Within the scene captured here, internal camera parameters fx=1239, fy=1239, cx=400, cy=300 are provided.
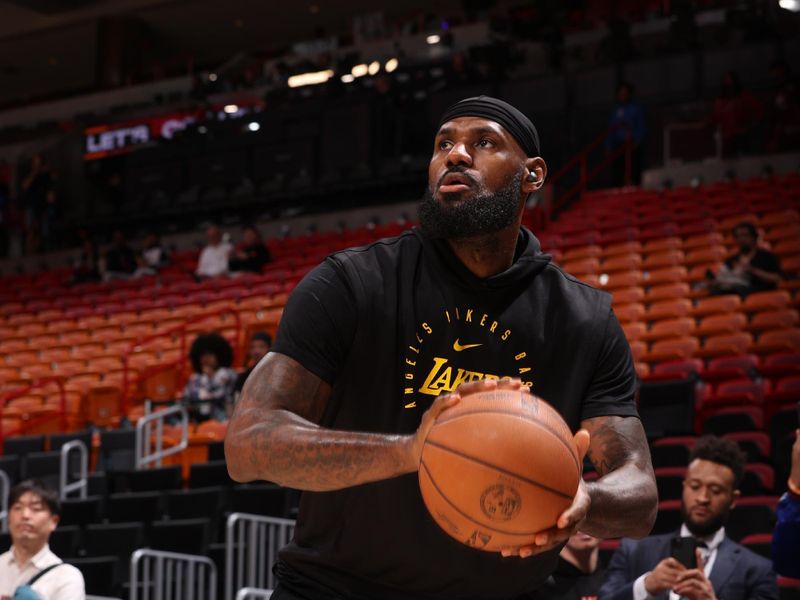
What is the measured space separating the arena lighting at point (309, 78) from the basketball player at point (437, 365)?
21.5 meters

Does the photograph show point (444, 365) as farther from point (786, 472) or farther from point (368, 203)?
point (368, 203)

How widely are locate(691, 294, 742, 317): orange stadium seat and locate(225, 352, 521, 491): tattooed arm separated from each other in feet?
29.4

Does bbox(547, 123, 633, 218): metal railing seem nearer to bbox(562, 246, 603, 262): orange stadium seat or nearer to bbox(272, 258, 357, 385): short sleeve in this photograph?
bbox(562, 246, 603, 262): orange stadium seat

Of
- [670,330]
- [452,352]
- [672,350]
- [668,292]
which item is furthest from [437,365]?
[668,292]

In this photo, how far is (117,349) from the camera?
15.0m

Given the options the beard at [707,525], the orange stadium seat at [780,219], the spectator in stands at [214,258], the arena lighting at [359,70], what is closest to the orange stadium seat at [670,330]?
the orange stadium seat at [780,219]

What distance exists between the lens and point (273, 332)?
13383 mm

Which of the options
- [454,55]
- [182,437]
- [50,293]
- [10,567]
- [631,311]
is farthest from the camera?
[454,55]

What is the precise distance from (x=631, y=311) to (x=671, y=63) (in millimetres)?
9582

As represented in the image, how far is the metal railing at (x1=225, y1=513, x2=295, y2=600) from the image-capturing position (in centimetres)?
779

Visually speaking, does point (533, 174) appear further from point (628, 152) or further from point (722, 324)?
point (628, 152)

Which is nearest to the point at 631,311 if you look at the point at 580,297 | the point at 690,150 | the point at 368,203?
the point at 690,150

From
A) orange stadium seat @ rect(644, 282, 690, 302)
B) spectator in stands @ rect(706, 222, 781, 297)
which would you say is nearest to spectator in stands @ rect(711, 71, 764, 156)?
orange stadium seat @ rect(644, 282, 690, 302)

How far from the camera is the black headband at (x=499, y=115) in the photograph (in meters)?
2.95
